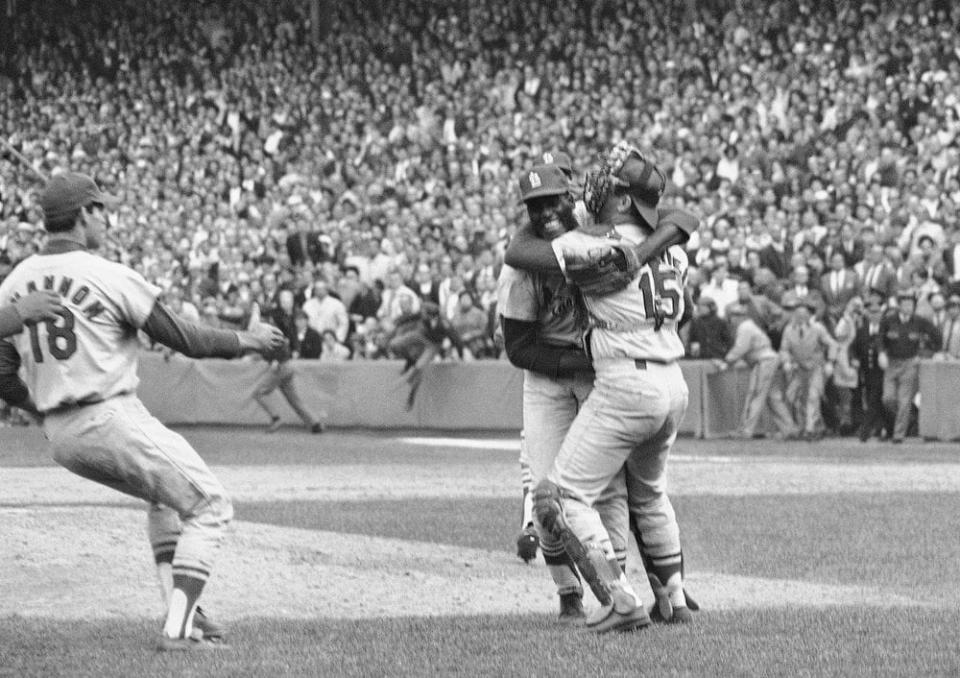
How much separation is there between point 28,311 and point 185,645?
4.62 ft

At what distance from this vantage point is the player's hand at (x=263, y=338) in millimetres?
7004

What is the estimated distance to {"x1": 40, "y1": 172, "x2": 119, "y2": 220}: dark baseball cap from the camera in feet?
22.5

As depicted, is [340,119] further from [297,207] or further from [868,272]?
[868,272]

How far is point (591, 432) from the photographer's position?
7.24 metres

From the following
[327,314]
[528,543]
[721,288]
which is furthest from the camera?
[327,314]

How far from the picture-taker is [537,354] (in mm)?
8102

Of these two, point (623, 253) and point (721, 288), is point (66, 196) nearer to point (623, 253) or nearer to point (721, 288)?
point (623, 253)

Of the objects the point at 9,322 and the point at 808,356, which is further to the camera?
the point at 808,356

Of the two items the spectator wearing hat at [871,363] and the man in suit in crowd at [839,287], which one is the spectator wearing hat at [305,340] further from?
the spectator wearing hat at [871,363]

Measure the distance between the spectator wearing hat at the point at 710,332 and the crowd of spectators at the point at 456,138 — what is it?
0.04m

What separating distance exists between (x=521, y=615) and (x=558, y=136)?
20.6 metres

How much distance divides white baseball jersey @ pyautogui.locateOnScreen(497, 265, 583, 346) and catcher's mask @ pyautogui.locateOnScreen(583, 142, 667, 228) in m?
0.50

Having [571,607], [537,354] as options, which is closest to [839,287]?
[537,354]

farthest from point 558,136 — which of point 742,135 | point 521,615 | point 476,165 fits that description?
point 521,615
